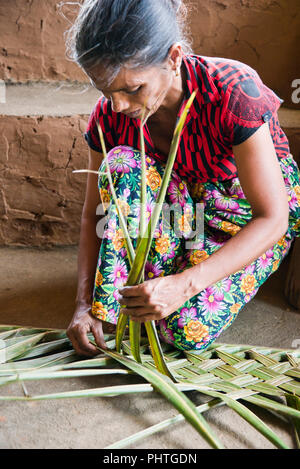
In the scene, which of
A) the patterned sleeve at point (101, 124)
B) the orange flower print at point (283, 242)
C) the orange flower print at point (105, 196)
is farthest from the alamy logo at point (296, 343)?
the patterned sleeve at point (101, 124)

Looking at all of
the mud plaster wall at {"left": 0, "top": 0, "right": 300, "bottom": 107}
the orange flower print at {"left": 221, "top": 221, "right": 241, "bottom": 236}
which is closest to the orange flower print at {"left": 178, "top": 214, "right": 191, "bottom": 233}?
the orange flower print at {"left": 221, "top": 221, "right": 241, "bottom": 236}

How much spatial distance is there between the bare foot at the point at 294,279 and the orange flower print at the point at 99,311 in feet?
2.50

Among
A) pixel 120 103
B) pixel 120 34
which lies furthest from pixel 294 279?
pixel 120 34

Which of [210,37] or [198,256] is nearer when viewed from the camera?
[198,256]

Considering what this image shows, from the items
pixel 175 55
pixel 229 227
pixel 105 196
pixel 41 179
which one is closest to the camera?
pixel 175 55

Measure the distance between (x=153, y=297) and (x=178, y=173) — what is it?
1.79 feet

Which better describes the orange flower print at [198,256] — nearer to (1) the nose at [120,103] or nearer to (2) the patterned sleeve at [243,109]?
(2) the patterned sleeve at [243,109]

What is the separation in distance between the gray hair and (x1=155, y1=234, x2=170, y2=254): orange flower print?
0.50 m

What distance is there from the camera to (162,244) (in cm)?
142

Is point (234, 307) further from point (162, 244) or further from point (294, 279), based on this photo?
point (294, 279)

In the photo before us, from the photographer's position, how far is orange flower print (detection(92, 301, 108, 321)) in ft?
4.43

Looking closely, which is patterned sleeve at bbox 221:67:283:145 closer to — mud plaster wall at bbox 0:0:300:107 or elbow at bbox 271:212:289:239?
elbow at bbox 271:212:289:239

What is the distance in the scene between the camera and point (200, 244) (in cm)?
148
